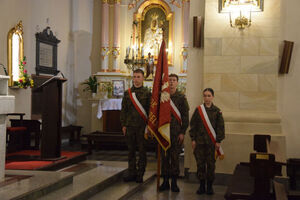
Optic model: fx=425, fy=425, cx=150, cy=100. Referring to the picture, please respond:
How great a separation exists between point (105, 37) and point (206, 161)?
8.69 m

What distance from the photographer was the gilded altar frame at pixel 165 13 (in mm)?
13750

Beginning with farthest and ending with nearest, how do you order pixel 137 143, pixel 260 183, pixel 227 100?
pixel 227 100, pixel 137 143, pixel 260 183

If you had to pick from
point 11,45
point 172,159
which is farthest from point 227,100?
point 11,45

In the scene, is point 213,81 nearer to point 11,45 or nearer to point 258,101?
point 258,101

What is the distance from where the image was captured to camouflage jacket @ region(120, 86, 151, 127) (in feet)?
18.0

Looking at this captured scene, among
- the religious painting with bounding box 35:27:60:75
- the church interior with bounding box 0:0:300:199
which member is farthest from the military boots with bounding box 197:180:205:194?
the religious painting with bounding box 35:27:60:75

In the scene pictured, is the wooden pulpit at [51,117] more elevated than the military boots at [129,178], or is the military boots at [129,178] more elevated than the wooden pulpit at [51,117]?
the wooden pulpit at [51,117]

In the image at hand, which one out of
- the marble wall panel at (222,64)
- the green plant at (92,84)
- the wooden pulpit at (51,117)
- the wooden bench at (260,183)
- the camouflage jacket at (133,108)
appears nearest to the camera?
the wooden bench at (260,183)

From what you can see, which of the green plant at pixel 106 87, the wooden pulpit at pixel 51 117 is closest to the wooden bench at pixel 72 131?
the green plant at pixel 106 87

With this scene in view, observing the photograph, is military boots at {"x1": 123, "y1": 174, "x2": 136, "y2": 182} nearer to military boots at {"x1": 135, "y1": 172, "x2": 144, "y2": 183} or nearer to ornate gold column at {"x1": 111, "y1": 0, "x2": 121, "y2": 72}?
military boots at {"x1": 135, "y1": 172, "x2": 144, "y2": 183}

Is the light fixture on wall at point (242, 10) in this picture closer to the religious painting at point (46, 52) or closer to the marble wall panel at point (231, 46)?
the marble wall panel at point (231, 46)

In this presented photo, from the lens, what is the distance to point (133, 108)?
18.0 ft

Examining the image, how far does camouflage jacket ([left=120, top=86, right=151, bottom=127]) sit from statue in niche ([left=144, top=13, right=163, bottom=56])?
8370 mm

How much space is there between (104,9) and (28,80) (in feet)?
15.8
